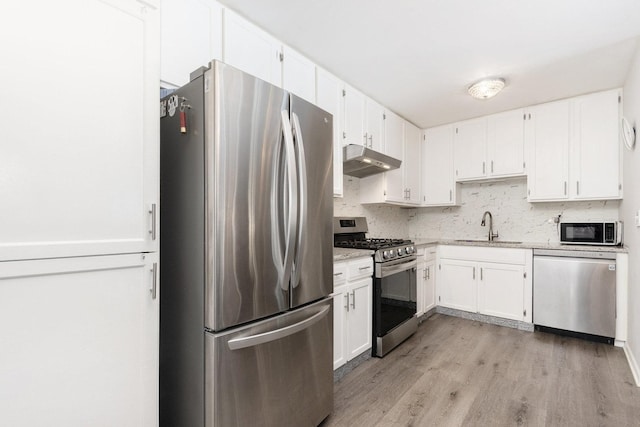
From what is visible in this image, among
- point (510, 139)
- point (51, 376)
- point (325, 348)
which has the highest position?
point (510, 139)

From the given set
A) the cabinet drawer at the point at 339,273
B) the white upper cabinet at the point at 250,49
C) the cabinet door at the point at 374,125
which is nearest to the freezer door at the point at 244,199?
the white upper cabinet at the point at 250,49

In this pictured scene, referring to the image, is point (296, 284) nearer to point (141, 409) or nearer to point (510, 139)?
point (141, 409)

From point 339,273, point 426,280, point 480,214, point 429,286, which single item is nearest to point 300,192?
point 339,273

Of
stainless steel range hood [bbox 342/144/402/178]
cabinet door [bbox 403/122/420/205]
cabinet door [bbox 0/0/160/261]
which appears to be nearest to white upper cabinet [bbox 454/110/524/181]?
cabinet door [bbox 403/122/420/205]

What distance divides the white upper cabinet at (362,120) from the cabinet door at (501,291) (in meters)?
1.86

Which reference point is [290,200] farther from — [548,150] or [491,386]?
[548,150]

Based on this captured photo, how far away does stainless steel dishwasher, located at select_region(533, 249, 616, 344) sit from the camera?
2.87 meters

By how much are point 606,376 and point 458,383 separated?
44.5 inches

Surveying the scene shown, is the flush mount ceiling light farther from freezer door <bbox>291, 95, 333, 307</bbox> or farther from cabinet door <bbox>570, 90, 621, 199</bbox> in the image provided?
freezer door <bbox>291, 95, 333, 307</bbox>

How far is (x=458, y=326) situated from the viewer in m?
3.42

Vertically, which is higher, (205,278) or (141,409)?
(205,278)

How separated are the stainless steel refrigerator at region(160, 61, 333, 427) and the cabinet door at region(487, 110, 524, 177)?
9.74 feet

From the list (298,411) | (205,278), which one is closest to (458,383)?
(298,411)

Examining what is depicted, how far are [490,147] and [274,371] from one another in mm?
3568
